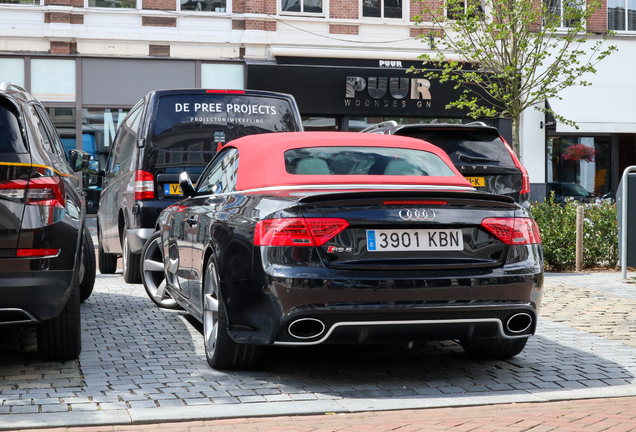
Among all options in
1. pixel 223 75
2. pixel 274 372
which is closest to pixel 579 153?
pixel 223 75

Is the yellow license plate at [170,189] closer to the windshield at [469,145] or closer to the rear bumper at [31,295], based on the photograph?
the windshield at [469,145]

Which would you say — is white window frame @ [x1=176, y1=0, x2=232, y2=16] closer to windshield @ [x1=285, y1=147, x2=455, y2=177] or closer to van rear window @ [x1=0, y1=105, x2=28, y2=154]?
windshield @ [x1=285, y1=147, x2=455, y2=177]

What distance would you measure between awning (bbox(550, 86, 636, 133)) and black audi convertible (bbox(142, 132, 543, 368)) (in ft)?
61.5

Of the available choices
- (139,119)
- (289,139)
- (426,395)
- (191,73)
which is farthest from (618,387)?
(191,73)

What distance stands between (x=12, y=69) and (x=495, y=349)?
1759cm

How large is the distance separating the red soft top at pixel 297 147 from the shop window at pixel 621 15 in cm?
2030

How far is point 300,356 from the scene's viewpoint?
5.65 metres

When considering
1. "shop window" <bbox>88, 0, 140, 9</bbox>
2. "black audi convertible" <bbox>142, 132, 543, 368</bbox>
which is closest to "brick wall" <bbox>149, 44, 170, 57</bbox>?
"shop window" <bbox>88, 0, 140, 9</bbox>

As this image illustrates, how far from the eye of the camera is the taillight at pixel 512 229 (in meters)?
4.72

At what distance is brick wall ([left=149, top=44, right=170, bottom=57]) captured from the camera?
20922 millimetres

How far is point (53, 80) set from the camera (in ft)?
66.9

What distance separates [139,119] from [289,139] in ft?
12.3

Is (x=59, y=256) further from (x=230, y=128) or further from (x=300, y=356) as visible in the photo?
(x=230, y=128)

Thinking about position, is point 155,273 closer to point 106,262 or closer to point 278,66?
point 106,262
